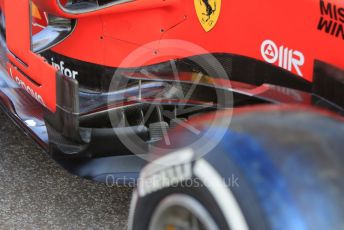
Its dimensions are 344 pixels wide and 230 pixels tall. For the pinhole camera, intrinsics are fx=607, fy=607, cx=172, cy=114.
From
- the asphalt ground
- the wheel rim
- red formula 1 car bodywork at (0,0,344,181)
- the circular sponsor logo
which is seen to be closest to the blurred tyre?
the wheel rim

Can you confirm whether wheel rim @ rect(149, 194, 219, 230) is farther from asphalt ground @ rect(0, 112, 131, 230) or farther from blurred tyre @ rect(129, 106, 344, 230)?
asphalt ground @ rect(0, 112, 131, 230)

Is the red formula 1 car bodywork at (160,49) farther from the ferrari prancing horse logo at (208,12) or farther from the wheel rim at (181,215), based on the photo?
the wheel rim at (181,215)

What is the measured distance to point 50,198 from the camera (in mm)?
2807

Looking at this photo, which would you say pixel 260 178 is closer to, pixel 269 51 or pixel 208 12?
pixel 269 51

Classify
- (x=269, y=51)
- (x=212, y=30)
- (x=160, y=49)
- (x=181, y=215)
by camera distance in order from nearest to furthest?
1. (x=181, y=215)
2. (x=269, y=51)
3. (x=212, y=30)
4. (x=160, y=49)

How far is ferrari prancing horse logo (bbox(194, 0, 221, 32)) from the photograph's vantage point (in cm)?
239

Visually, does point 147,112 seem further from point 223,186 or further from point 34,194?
point 223,186

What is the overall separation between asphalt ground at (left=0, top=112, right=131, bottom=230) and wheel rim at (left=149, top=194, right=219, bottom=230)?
1.09 metres

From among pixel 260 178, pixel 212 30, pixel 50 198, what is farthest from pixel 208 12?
pixel 260 178

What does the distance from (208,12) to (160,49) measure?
395 mm

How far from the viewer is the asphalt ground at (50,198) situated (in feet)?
8.59

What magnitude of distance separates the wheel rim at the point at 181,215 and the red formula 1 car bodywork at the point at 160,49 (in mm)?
517

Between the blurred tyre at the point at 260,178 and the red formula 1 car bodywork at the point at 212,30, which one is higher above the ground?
the red formula 1 car bodywork at the point at 212,30

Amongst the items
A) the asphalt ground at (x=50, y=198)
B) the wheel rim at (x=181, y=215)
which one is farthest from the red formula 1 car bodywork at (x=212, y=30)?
the wheel rim at (x=181, y=215)
